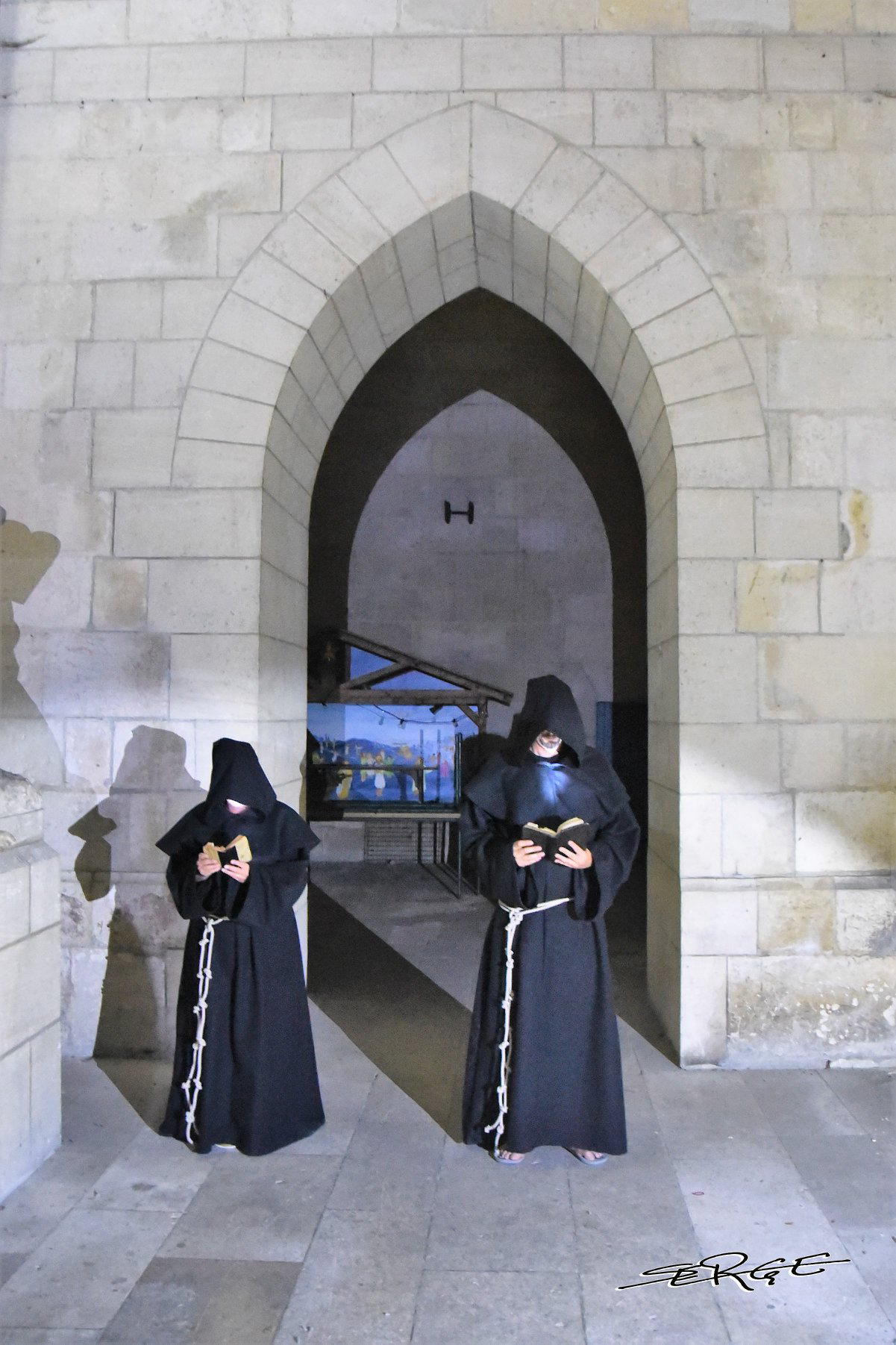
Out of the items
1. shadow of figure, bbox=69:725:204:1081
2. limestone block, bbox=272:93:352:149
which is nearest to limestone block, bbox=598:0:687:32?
limestone block, bbox=272:93:352:149

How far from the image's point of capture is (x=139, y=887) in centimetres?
466

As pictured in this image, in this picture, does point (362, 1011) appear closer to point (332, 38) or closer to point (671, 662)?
point (671, 662)

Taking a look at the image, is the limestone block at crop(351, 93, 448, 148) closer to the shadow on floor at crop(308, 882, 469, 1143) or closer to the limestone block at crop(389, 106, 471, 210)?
the limestone block at crop(389, 106, 471, 210)

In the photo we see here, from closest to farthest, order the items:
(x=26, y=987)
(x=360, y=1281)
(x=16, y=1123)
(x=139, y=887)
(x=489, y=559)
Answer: (x=360, y=1281) → (x=16, y=1123) → (x=26, y=987) → (x=139, y=887) → (x=489, y=559)

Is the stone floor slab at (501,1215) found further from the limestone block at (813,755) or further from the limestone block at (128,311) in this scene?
the limestone block at (128,311)

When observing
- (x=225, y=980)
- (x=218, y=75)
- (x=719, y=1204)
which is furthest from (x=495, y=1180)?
(x=218, y=75)

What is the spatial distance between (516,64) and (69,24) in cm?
226

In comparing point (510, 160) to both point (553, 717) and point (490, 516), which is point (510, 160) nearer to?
point (553, 717)

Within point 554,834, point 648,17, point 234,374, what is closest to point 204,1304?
point 554,834

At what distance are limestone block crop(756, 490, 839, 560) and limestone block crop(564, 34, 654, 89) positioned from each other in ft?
6.98

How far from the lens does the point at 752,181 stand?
4.75 meters

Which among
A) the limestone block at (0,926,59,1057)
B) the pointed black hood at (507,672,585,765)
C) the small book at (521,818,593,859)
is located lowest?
the limestone block at (0,926,59,1057)

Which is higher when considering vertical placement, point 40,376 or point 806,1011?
point 40,376

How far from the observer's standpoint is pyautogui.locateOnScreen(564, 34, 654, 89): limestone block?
479 cm
